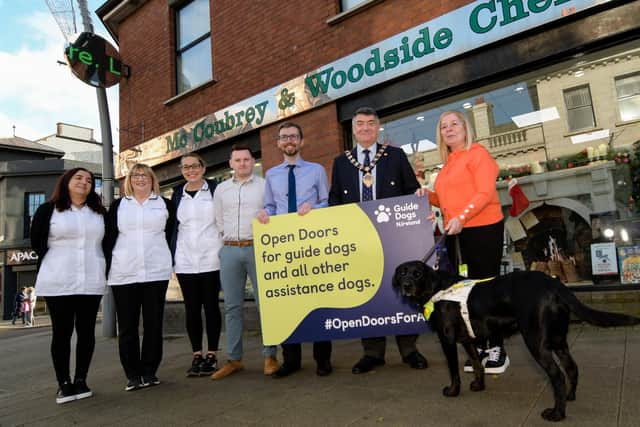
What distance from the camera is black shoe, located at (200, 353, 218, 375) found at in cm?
418

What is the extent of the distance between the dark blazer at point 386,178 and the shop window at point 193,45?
584 centimetres

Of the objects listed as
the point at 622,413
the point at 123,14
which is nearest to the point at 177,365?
the point at 622,413

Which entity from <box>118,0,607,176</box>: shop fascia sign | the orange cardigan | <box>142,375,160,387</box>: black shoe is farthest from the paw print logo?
<box>118,0,607,176</box>: shop fascia sign

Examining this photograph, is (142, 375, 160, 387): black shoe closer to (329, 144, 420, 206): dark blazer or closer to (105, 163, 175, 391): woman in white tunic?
(105, 163, 175, 391): woman in white tunic

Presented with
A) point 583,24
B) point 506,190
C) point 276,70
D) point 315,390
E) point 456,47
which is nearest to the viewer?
point 315,390

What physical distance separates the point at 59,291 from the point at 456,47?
16.8 ft

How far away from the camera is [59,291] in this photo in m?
3.65

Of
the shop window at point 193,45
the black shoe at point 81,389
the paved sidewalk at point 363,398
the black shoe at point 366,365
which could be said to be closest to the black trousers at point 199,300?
the paved sidewalk at point 363,398

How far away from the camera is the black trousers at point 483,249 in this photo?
3264mm

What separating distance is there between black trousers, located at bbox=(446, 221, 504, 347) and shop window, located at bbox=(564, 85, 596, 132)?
3.07m

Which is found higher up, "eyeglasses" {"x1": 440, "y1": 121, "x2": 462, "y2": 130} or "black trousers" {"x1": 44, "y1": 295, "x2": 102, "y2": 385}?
"eyeglasses" {"x1": 440, "y1": 121, "x2": 462, "y2": 130}

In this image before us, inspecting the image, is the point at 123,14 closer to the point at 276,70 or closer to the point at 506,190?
the point at 276,70

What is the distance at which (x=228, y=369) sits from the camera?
4.04 metres

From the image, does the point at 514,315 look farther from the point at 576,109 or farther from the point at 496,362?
the point at 576,109
